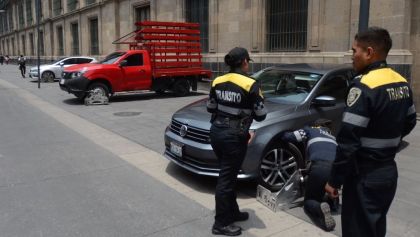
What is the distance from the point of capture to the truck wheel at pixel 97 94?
44.1 feet

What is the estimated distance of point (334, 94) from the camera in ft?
19.6

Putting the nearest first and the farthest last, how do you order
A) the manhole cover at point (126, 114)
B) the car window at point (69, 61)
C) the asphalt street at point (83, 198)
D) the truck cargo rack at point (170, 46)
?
the asphalt street at point (83, 198) < the manhole cover at point (126, 114) < the truck cargo rack at point (170, 46) < the car window at point (69, 61)

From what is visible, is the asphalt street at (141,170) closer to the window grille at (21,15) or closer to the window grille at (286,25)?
the window grille at (286,25)

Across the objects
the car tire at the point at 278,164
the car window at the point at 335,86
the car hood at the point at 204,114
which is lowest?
the car tire at the point at 278,164

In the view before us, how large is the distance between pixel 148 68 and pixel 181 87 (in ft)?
5.93

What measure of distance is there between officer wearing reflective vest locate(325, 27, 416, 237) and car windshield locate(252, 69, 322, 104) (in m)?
3.00

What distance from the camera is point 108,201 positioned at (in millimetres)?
4812

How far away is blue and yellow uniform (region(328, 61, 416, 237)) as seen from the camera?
2.40m

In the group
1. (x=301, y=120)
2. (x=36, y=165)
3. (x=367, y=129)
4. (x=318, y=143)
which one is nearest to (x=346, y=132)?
(x=367, y=129)

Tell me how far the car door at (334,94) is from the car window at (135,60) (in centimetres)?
955

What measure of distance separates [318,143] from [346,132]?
2283mm

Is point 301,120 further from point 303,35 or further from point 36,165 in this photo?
point 303,35

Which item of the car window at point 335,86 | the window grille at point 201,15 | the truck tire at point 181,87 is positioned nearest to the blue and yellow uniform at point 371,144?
the car window at point 335,86

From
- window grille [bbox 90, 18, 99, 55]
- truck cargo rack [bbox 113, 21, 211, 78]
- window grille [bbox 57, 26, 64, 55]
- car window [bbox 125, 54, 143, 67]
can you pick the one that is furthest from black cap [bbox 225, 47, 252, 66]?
window grille [bbox 57, 26, 64, 55]
